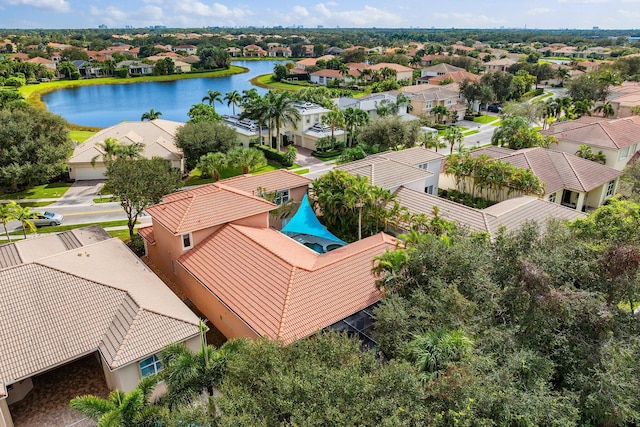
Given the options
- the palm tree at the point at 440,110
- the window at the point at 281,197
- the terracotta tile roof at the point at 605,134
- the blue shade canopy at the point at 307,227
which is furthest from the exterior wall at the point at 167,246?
the palm tree at the point at 440,110

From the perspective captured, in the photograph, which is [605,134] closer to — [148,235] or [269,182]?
[269,182]

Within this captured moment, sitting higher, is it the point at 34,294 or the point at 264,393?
the point at 264,393

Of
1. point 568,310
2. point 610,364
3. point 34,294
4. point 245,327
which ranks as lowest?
point 245,327

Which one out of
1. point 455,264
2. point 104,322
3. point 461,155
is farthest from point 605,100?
point 104,322

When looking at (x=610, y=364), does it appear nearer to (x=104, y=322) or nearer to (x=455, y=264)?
(x=455, y=264)

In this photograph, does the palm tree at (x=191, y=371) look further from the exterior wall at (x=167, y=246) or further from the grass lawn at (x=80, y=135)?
the grass lawn at (x=80, y=135)

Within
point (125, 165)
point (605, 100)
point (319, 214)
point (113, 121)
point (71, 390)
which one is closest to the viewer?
point (71, 390)

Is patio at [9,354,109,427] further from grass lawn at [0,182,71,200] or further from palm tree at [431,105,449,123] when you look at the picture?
palm tree at [431,105,449,123]

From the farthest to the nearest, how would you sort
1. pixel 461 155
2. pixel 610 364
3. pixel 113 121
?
pixel 113 121, pixel 461 155, pixel 610 364
